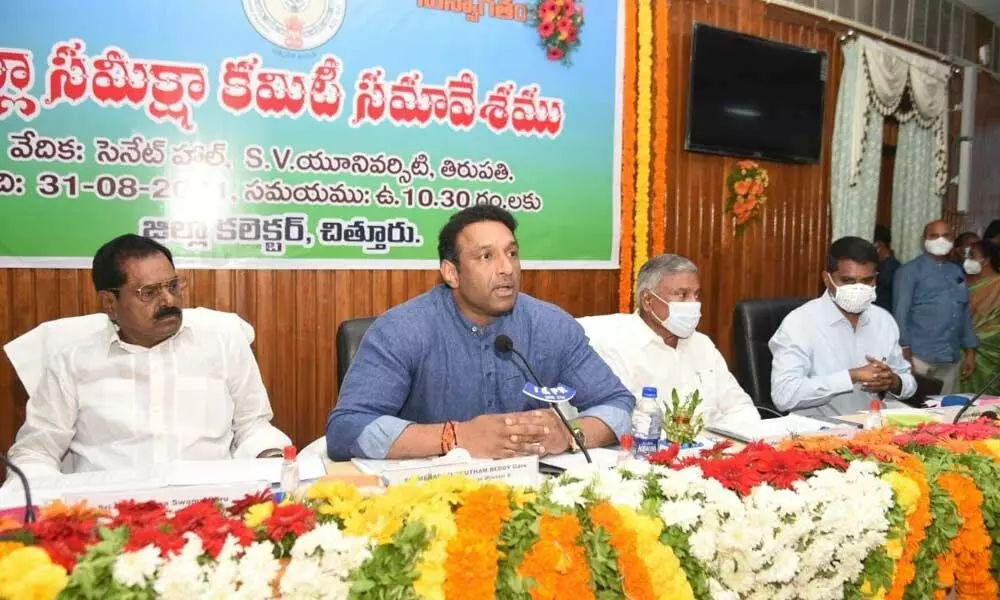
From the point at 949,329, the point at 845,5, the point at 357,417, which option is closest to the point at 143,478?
the point at 357,417

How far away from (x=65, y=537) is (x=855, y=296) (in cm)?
298

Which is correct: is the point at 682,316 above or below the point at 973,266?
below

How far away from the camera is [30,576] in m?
0.90

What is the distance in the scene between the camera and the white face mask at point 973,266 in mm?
5559

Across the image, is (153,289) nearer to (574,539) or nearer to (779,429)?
(574,539)

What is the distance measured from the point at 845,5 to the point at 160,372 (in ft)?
17.7

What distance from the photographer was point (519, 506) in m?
1.18

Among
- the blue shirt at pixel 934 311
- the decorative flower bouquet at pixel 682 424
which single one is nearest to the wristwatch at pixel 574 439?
the decorative flower bouquet at pixel 682 424

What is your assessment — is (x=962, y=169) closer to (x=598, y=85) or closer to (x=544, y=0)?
(x=598, y=85)

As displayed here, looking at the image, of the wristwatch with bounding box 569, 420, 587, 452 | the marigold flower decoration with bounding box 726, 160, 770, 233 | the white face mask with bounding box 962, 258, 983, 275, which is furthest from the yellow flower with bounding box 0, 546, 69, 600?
the white face mask with bounding box 962, 258, 983, 275

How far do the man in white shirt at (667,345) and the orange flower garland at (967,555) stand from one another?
125 centimetres

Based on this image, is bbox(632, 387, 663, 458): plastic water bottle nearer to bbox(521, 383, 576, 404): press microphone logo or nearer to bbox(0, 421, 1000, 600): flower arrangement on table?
bbox(521, 383, 576, 404): press microphone logo

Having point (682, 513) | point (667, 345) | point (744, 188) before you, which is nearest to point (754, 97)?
point (744, 188)

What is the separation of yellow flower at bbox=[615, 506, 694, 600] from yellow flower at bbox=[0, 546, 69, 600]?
0.79m
